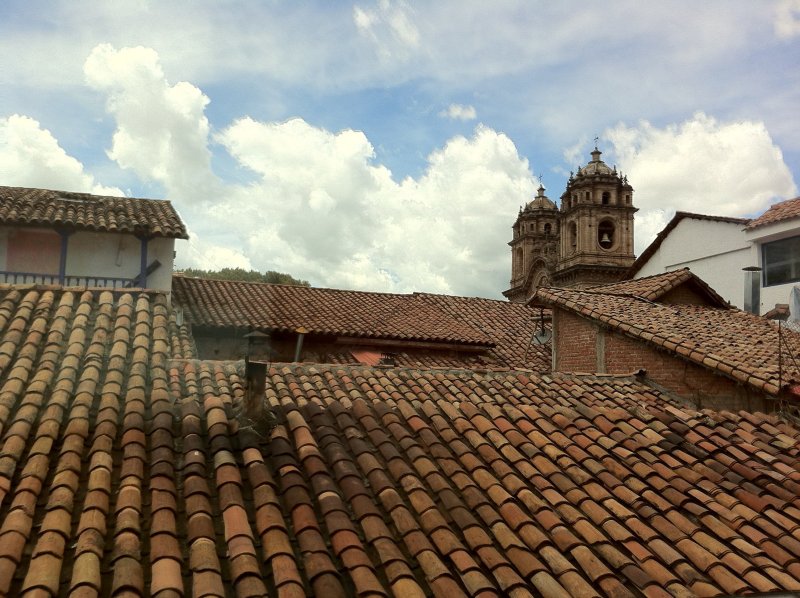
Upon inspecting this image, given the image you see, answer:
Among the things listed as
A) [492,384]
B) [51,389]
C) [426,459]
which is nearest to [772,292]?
[492,384]

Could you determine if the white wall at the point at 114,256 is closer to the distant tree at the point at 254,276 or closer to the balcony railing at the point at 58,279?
the balcony railing at the point at 58,279

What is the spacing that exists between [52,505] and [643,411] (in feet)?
22.2

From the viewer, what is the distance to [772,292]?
58.1 feet

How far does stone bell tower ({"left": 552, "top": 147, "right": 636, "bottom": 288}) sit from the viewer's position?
46688 mm

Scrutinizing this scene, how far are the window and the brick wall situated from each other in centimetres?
757

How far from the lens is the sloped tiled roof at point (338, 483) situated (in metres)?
3.95

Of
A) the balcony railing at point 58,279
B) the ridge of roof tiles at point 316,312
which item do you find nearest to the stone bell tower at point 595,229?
the ridge of roof tiles at point 316,312

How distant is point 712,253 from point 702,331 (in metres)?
10.2

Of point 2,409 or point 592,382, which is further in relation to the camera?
point 592,382

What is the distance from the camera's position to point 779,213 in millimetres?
17688

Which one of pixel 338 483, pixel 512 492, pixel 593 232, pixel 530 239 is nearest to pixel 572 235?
pixel 593 232

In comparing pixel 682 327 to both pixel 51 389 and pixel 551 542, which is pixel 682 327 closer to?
pixel 551 542

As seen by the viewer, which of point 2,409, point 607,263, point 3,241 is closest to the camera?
point 2,409

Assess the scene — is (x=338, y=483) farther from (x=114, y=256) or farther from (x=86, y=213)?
(x=86, y=213)
